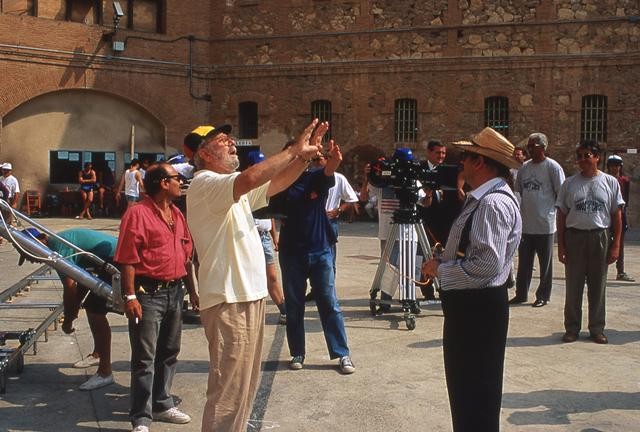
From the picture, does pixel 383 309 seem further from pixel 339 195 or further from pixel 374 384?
pixel 374 384

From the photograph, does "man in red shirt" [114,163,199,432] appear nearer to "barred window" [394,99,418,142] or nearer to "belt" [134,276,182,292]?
"belt" [134,276,182,292]

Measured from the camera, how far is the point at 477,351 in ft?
12.8

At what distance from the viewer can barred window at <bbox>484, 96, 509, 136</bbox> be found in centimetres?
2270

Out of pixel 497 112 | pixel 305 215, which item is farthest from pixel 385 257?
pixel 497 112

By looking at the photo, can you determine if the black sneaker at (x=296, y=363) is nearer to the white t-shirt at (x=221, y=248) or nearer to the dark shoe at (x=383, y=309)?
the white t-shirt at (x=221, y=248)

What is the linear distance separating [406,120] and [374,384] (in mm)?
18333

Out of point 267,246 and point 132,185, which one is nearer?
point 267,246

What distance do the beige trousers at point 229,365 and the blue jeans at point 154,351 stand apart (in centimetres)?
89

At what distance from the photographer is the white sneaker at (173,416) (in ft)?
16.6

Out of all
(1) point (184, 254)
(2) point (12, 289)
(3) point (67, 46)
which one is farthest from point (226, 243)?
(3) point (67, 46)

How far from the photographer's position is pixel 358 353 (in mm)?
6840

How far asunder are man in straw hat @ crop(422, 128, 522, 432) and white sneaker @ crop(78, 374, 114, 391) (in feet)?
9.88

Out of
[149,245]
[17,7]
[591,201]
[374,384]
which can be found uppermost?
[17,7]

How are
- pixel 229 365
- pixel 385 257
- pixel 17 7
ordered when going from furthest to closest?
pixel 17 7
pixel 385 257
pixel 229 365
